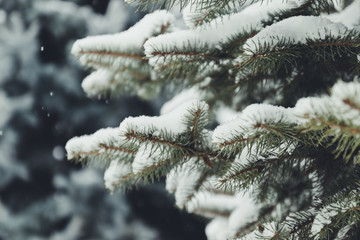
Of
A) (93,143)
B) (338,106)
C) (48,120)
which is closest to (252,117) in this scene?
(338,106)

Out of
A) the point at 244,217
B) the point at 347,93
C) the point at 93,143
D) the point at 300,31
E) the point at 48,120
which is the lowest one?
the point at 244,217

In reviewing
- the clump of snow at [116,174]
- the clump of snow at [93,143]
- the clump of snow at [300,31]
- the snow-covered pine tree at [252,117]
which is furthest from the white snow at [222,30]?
the clump of snow at [116,174]

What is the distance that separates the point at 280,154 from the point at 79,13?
364cm

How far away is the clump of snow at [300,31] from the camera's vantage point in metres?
0.92

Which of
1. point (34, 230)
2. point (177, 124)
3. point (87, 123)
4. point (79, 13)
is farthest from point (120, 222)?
point (177, 124)

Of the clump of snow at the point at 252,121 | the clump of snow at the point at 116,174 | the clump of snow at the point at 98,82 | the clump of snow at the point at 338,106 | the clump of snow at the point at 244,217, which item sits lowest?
the clump of snow at the point at 244,217

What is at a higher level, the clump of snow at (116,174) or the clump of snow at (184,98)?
the clump of snow at (184,98)

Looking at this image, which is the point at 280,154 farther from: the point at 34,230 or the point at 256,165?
the point at 34,230

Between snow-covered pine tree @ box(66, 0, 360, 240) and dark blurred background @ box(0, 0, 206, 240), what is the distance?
8.91ft

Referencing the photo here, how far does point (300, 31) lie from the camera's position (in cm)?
95

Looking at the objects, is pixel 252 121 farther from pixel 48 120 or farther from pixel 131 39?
pixel 48 120

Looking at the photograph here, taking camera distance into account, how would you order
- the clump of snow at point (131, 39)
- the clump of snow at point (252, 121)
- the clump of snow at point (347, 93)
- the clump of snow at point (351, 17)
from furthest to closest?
the clump of snow at point (131, 39) < the clump of snow at point (351, 17) < the clump of snow at point (252, 121) < the clump of snow at point (347, 93)

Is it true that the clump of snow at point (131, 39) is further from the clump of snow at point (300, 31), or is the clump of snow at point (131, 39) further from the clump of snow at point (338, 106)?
the clump of snow at point (338, 106)

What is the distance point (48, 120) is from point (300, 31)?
376cm
